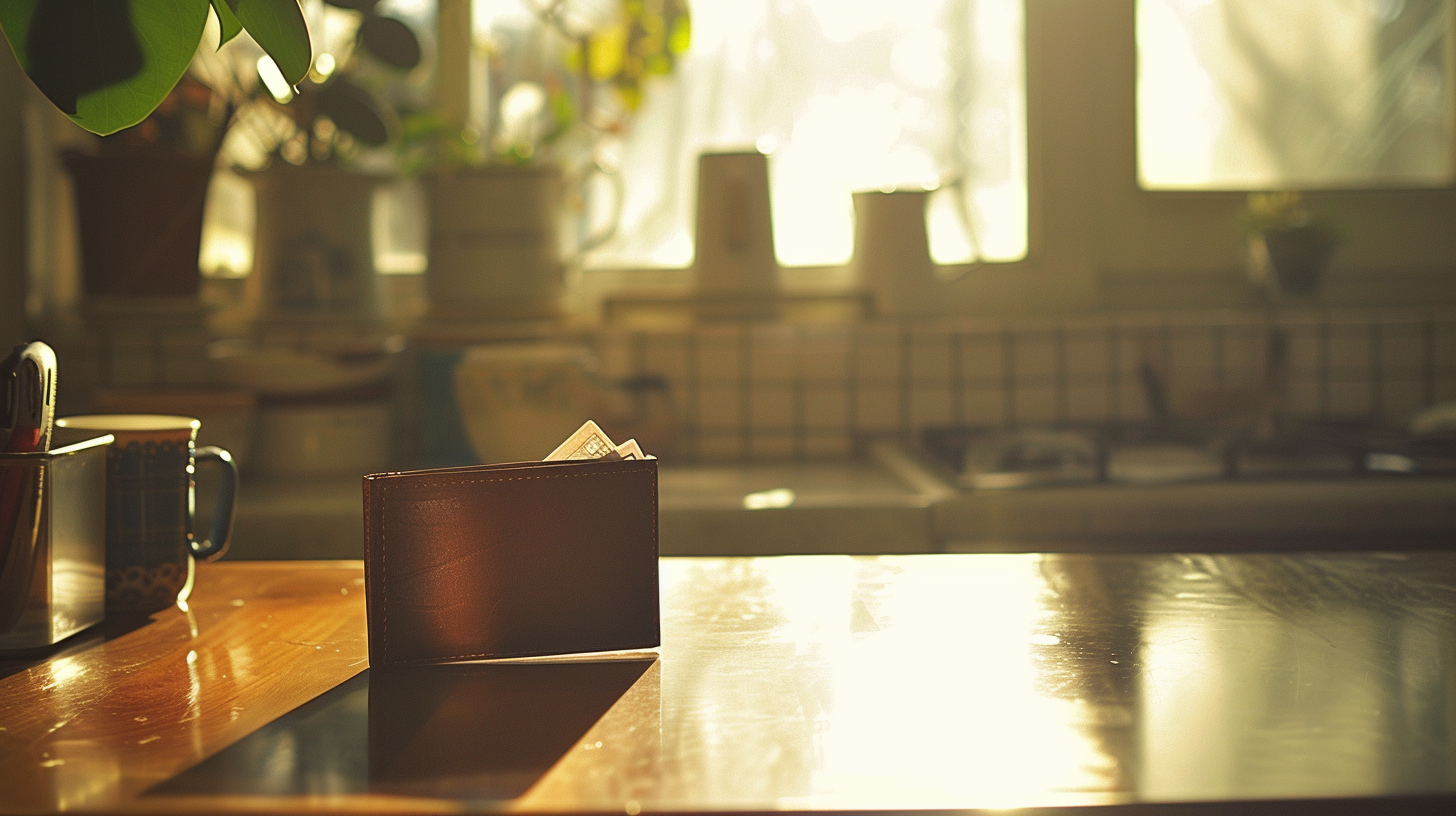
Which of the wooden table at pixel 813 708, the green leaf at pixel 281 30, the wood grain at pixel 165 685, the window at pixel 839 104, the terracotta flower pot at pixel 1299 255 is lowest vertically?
the wooden table at pixel 813 708

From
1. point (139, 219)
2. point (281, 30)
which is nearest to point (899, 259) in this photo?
point (139, 219)

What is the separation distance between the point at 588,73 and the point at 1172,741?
5.45ft

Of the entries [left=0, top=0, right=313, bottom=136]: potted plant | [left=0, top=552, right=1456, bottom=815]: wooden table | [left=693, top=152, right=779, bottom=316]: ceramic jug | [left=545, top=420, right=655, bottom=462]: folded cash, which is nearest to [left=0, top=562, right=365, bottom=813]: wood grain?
[left=0, top=552, right=1456, bottom=815]: wooden table

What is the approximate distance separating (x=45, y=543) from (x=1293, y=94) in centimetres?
204

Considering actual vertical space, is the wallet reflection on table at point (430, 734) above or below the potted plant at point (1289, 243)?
below

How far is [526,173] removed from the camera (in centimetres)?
171

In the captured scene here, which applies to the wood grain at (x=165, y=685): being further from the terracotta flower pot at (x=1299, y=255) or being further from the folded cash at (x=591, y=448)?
the terracotta flower pot at (x=1299, y=255)

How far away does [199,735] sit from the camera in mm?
528

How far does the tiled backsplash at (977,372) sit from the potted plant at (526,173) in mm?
194

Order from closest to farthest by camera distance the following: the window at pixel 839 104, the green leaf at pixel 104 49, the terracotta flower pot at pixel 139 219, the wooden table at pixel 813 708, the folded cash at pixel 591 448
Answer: the wooden table at pixel 813 708
the green leaf at pixel 104 49
the folded cash at pixel 591 448
the terracotta flower pot at pixel 139 219
the window at pixel 839 104

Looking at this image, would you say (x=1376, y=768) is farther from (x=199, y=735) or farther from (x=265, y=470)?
(x=265, y=470)

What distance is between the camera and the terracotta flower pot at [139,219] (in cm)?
163

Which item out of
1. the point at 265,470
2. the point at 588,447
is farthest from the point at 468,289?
the point at 588,447

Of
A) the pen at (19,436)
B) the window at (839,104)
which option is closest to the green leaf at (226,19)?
the pen at (19,436)
